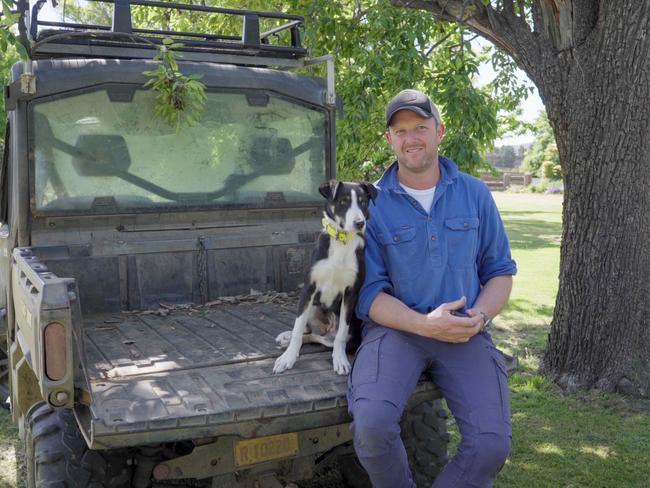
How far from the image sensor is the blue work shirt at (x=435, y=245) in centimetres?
348

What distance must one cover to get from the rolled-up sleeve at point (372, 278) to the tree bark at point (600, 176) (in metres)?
3.02

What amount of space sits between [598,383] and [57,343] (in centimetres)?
462

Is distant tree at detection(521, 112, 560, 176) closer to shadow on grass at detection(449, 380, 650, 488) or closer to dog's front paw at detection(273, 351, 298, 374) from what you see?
shadow on grass at detection(449, 380, 650, 488)

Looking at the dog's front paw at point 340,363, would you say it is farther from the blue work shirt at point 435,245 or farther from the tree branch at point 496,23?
the tree branch at point 496,23

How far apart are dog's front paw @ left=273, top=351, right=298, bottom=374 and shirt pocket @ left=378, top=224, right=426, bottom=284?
619mm

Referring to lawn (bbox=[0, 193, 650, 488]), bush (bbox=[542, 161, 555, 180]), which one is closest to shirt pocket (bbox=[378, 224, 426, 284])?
lawn (bbox=[0, 193, 650, 488])

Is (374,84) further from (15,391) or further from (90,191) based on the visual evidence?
(15,391)

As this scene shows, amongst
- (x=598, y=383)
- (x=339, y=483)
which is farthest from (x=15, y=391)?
(x=598, y=383)

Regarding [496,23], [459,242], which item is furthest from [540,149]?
[459,242]

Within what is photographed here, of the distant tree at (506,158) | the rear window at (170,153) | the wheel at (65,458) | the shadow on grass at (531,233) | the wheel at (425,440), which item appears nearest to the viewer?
the wheel at (65,458)

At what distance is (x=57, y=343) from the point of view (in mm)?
2789

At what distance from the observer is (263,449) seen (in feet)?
10.0

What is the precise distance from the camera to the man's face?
139 inches

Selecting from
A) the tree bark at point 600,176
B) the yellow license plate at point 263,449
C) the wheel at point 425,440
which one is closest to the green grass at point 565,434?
the tree bark at point 600,176
